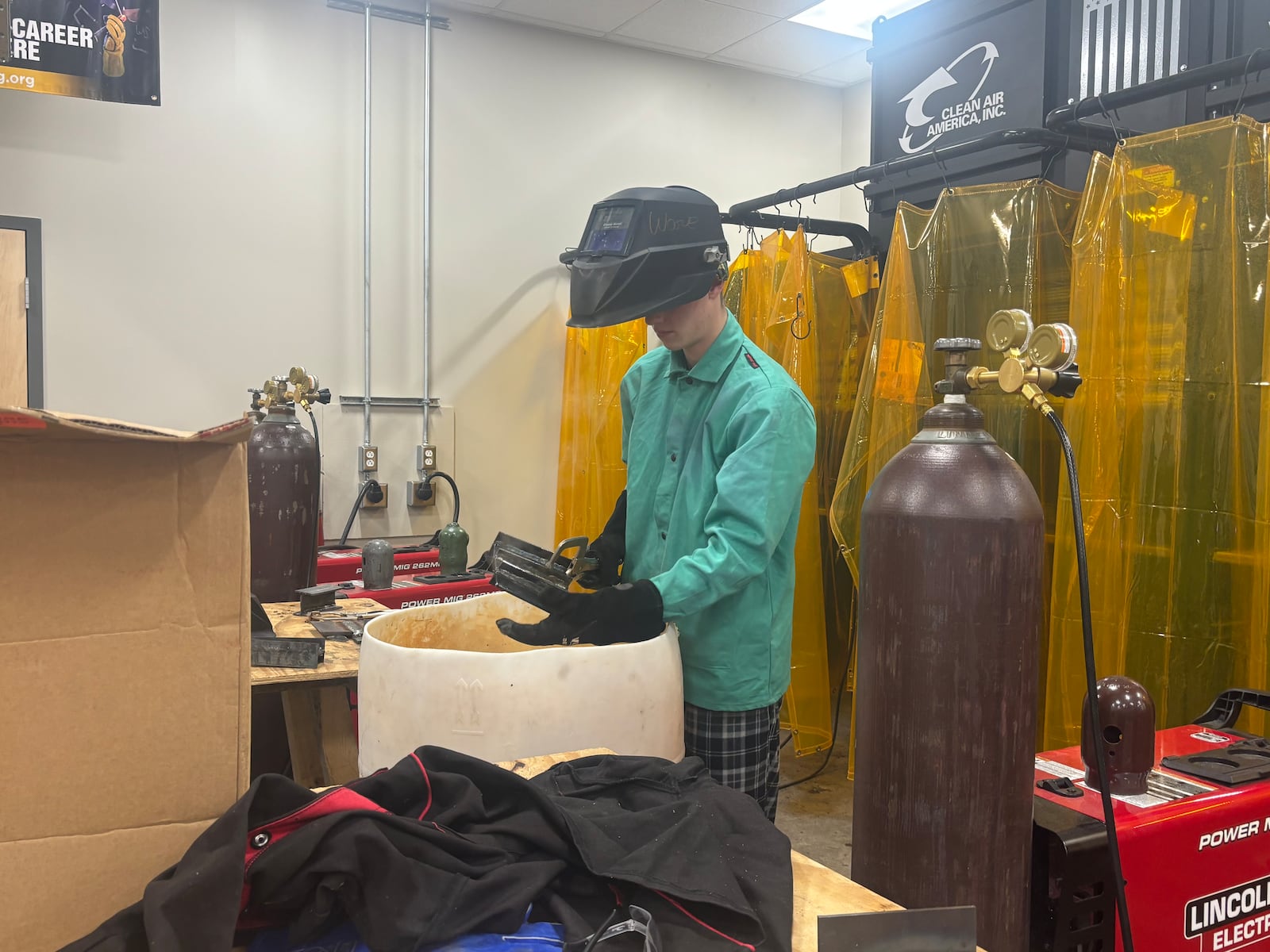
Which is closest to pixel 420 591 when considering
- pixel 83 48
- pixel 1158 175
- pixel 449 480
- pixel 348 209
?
pixel 449 480

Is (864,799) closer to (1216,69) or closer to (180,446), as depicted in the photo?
(180,446)

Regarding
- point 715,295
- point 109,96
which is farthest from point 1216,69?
point 109,96

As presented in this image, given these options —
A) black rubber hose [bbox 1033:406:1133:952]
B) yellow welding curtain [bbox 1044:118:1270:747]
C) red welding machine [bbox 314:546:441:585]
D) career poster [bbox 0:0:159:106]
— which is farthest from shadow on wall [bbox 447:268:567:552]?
black rubber hose [bbox 1033:406:1133:952]

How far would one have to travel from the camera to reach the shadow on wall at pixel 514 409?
3.91 meters

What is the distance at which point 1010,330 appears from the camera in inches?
45.7

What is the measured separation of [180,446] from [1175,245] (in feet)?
6.55

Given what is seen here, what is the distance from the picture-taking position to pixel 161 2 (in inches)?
128

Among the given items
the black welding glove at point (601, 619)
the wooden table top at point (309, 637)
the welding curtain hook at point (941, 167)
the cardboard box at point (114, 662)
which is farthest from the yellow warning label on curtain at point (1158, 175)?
the cardboard box at point (114, 662)

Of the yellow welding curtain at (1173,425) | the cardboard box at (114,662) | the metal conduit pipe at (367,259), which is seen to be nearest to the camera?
the cardboard box at (114,662)

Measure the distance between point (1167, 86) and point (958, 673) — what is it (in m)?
1.53

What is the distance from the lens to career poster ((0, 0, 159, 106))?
115 inches

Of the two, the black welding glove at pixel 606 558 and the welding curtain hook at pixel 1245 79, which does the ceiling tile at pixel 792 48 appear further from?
the black welding glove at pixel 606 558

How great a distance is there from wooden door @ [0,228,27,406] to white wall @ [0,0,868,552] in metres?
0.08

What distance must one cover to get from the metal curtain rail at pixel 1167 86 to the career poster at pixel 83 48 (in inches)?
111
